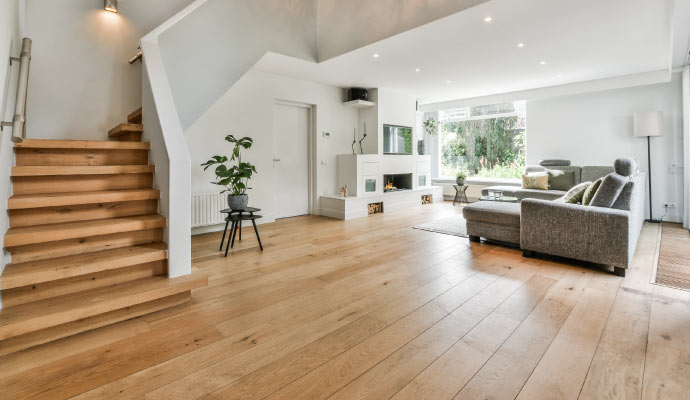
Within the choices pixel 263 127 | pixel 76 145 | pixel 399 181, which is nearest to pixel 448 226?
pixel 399 181

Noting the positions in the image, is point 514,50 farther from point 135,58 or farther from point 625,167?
point 135,58

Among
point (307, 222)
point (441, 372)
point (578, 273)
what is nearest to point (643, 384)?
point (441, 372)

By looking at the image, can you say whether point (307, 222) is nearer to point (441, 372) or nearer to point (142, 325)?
point (142, 325)

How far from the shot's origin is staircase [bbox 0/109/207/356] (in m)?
1.85

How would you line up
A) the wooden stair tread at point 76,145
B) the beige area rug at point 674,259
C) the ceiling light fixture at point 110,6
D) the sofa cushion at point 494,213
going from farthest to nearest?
the sofa cushion at point 494,213 → the ceiling light fixture at point 110,6 → the beige area rug at point 674,259 → the wooden stair tread at point 76,145

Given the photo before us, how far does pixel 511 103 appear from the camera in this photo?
737 cm

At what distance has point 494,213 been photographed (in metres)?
3.77

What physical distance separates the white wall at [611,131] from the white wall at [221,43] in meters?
5.15

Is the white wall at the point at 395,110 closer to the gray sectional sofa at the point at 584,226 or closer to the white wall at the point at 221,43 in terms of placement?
the white wall at the point at 221,43

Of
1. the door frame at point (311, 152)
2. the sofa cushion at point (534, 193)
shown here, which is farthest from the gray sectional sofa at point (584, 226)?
the door frame at point (311, 152)

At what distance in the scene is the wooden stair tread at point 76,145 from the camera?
2520mm

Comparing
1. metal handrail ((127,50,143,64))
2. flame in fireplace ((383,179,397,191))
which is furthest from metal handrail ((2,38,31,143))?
flame in fireplace ((383,179,397,191))

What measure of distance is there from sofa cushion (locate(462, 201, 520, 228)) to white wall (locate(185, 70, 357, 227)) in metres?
3.07

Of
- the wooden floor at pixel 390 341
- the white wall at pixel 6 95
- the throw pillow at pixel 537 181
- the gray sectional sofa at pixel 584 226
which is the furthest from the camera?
the throw pillow at pixel 537 181
